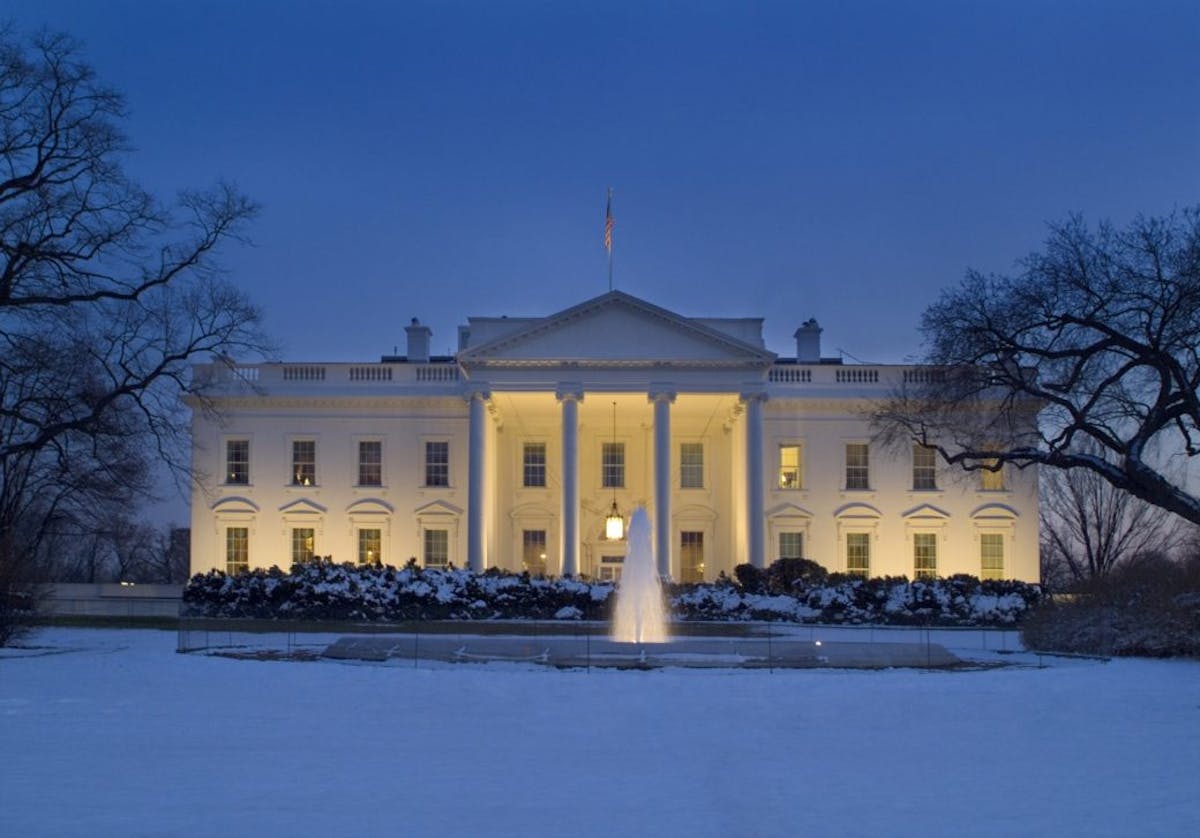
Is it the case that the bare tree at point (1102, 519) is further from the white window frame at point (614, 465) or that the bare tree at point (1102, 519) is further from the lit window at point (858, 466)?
the white window frame at point (614, 465)

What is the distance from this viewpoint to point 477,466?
42.8m

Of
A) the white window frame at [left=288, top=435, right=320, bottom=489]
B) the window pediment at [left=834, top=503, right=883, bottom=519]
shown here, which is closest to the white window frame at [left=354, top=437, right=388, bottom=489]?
the white window frame at [left=288, top=435, right=320, bottom=489]

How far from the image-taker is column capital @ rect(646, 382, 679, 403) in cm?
4244

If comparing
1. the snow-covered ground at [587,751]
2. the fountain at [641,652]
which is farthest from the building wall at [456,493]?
the snow-covered ground at [587,751]

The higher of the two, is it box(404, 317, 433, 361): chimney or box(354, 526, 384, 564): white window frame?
box(404, 317, 433, 361): chimney

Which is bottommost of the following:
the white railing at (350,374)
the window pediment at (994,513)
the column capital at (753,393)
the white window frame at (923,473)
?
the window pediment at (994,513)

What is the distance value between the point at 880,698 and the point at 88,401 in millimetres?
17452

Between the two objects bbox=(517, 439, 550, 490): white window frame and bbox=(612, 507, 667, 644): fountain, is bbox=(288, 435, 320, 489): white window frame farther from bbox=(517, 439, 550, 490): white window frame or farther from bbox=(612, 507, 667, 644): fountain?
bbox=(612, 507, 667, 644): fountain

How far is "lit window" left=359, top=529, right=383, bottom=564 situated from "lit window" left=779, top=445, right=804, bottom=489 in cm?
1412

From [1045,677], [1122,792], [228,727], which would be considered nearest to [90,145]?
[228,727]

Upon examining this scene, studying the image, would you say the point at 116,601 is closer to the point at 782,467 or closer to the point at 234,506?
the point at 234,506

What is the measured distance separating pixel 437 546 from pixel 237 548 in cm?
684

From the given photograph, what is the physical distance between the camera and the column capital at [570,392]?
4250cm

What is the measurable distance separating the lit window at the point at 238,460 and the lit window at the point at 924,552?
23272 millimetres
